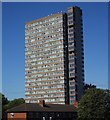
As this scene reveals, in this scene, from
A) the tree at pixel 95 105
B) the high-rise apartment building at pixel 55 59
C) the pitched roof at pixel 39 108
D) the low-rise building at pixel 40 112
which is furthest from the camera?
the high-rise apartment building at pixel 55 59

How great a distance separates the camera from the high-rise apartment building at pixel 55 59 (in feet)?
234

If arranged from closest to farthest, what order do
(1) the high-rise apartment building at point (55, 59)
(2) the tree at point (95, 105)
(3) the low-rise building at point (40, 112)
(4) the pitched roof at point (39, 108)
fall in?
(2) the tree at point (95, 105) < (3) the low-rise building at point (40, 112) < (4) the pitched roof at point (39, 108) < (1) the high-rise apartment building at point (55, 59)

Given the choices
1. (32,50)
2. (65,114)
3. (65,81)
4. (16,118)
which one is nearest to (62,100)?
(65,81)

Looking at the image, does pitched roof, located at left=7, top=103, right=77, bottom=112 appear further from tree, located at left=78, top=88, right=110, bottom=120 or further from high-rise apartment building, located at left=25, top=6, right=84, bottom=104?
high-rise apartment building, located at left=25, top=6, right=84, bottom=104

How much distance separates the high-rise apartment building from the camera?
71.2 metres

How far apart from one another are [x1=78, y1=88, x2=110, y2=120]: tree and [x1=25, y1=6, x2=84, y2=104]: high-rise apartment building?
31.1 meters

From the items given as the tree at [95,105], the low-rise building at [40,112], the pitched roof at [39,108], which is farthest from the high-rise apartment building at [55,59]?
the tree at [95,105]

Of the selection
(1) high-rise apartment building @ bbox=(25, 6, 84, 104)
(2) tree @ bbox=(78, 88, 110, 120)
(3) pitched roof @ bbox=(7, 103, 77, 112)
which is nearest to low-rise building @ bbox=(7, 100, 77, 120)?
(3) pitched roof @ bbox=(7, 103, 77, 112)

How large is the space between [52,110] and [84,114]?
28.5 feet

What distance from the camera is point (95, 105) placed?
3647 centimetres

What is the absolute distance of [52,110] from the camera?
4400cm

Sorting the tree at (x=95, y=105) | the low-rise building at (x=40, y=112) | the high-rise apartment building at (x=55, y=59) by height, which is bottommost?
the low-rise building at (x=40, y=112)

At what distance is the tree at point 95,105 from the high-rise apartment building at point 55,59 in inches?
1224

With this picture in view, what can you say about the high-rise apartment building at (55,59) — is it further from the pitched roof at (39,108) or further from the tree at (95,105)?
the tree at (95,105)
